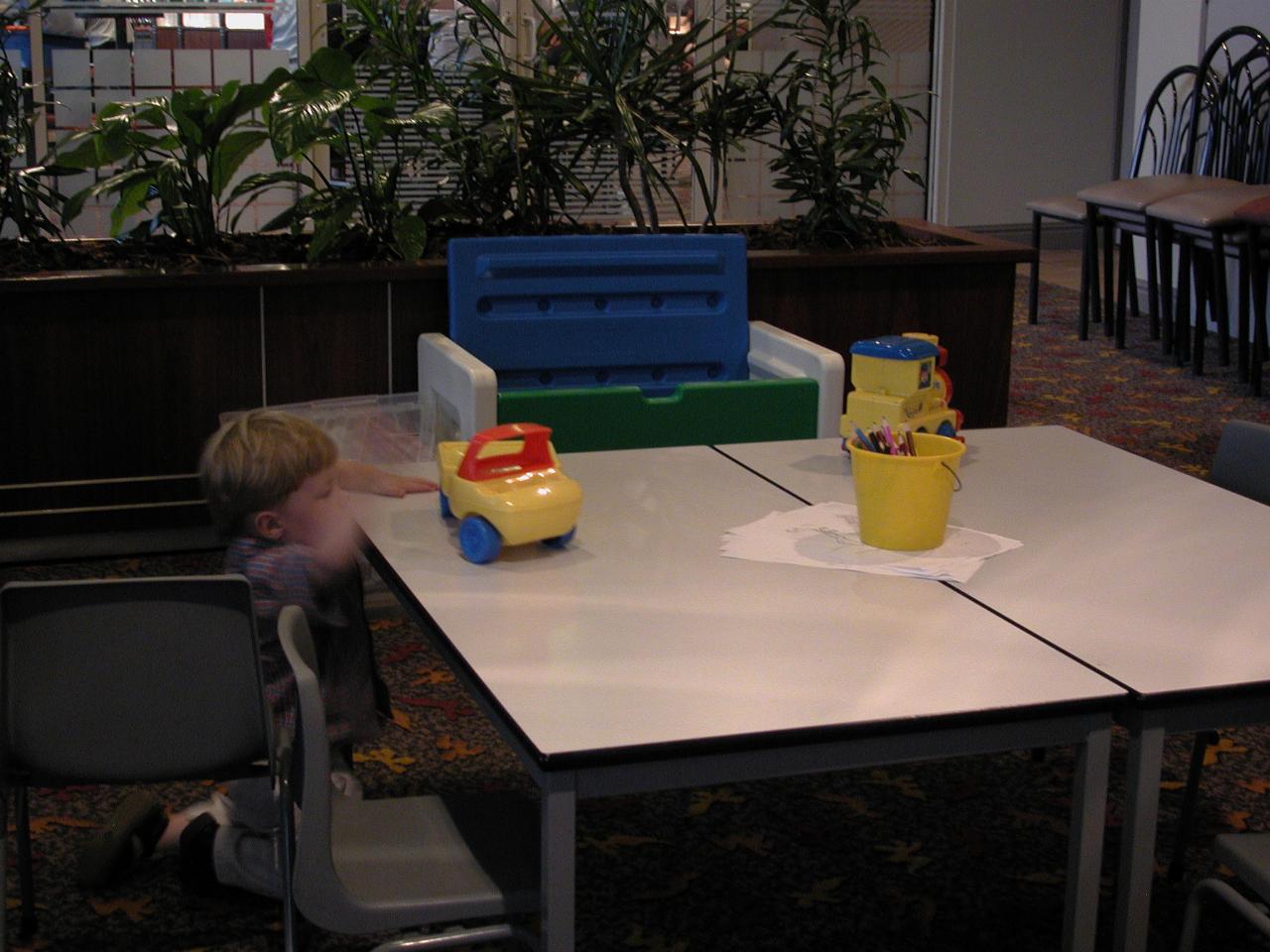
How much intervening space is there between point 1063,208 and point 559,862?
5912mm

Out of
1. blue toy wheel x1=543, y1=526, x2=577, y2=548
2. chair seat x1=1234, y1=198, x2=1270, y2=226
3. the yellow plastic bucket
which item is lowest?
blue toy wheel x1=543, y1=526, x2=577, y2=548

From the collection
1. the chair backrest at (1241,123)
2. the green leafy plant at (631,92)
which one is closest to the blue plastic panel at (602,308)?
the green leafy plant at (631,92)

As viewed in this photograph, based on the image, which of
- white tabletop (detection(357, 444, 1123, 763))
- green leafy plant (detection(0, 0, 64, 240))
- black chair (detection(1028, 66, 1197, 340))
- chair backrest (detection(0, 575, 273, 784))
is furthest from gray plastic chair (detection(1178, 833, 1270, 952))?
black chair (detection(1028, 66, 1197, 340))

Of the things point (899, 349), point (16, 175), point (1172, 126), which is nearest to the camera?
point (899, 349)

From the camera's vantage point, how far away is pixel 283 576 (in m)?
2.00

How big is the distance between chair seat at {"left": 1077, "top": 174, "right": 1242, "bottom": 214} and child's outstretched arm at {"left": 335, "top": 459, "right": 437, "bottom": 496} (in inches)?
184

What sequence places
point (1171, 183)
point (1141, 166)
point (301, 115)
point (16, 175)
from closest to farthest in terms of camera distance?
point (301, 115) < point (16, 175) < point (1171, 183) < point (1141, 166)

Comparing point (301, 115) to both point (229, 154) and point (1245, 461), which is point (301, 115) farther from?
point (1245, 461)

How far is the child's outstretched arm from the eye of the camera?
2.19 m

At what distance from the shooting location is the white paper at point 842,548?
193 cm

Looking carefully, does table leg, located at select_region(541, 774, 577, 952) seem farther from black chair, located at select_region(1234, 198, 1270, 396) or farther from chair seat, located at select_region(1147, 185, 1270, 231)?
chair seat, located at select_region(1147, 185, 1270, 231)

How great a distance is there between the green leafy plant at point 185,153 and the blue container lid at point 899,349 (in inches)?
76.8

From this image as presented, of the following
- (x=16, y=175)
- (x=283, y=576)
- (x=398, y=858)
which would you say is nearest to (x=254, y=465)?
(x=283, y=576)

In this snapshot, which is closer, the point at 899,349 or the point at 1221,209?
the point at 899,349
